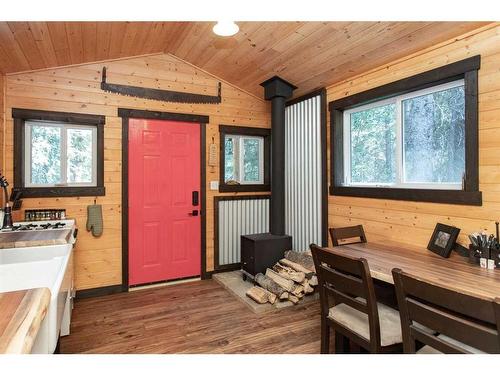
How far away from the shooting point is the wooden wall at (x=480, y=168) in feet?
6.91

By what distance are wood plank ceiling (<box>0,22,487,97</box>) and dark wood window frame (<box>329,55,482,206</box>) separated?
236 mm

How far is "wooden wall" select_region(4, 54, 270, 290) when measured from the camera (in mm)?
→ 3152

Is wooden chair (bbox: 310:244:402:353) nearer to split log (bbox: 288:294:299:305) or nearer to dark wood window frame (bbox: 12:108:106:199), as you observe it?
split log (bbox: 288:294:299:305)

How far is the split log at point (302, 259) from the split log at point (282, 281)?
0.97 feet

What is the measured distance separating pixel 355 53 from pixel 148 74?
93.0 inches

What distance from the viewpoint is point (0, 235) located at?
7.51 ft

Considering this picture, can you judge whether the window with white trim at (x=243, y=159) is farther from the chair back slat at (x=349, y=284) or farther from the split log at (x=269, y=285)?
the chair back slat at (x=349, y=284)

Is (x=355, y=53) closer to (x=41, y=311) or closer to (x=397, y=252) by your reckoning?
(x=397, y=252)

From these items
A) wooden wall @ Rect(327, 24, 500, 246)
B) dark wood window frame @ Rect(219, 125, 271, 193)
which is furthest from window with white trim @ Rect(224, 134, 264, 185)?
wooden wall @ Rect(327, 24, 500, 246)

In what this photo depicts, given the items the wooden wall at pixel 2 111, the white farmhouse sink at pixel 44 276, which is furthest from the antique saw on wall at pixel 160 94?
the white farmhouse sink at pixel 44 276

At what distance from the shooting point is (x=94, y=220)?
132 inches

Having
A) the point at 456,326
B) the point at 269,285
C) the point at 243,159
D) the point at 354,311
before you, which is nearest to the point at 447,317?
the point at 456,326

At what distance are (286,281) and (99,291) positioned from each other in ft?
6.89

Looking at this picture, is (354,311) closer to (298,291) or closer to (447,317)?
(447,317)
